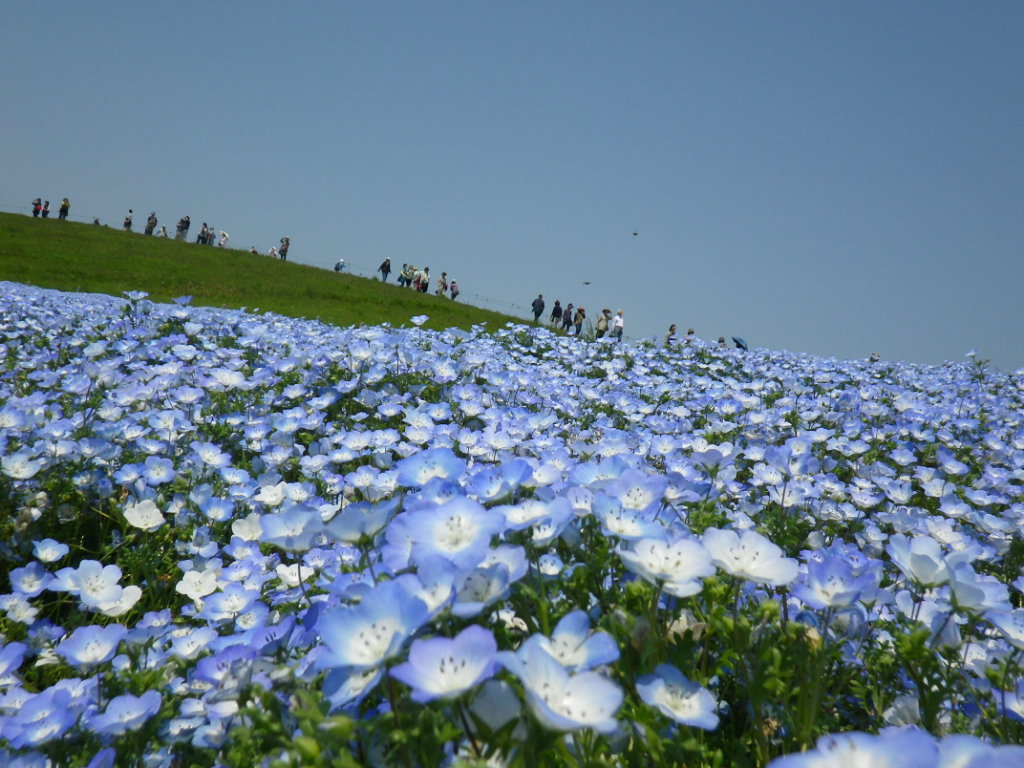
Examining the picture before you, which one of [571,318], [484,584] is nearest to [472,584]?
[484,584]

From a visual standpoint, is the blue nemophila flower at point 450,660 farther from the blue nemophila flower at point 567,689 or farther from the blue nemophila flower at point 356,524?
the blue nemophila flower at point 356,524

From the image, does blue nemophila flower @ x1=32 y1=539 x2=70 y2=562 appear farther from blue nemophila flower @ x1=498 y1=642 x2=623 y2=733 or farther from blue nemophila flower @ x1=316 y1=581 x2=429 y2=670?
blue nemophila flower @ x1=498 y1=642 x2=623 y2=733

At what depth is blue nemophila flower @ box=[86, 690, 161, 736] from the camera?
4.66ft

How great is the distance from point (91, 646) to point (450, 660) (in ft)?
4.75

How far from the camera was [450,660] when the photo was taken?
927 mm

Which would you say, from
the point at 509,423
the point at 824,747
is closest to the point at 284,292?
the point at 509,423

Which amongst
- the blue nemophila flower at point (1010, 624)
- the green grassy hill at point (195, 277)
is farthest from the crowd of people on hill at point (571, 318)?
the blue nemophila flower at point (1010, 624)

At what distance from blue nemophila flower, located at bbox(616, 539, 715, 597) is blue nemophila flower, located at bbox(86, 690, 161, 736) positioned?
1144mm

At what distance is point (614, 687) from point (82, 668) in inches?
64.8

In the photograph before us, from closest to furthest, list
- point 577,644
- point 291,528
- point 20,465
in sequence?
point 577,644 < point 291,528 < point 20,465

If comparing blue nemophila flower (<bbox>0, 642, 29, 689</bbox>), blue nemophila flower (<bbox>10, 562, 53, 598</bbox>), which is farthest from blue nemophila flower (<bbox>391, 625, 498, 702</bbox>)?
blue nemophila flower (<bbox>10, 562, 53, 598</bbox>)

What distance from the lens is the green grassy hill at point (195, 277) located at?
60.6 feet

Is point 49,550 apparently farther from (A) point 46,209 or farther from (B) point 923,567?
(A) point 46,209

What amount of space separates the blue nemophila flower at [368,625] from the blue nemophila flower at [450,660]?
0.20 feet
